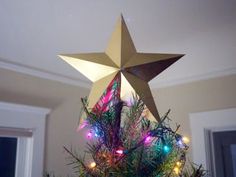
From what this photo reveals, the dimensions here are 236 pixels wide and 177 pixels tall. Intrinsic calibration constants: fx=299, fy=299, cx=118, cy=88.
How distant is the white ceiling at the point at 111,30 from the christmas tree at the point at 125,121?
41 centimetres

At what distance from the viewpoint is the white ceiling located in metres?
1.15

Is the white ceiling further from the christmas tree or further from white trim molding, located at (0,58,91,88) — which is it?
the christmas tree

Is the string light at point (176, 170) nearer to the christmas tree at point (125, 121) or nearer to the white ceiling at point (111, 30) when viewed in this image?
the christmas tree at point (125, 121)

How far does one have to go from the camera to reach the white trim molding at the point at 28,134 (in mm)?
1643

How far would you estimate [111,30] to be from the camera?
1.36 m

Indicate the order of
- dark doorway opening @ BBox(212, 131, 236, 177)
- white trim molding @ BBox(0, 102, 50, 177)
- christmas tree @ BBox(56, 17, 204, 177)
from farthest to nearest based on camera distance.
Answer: dark doorway opening @ BBox(212, 131, 236, 177) → white trim molding @ BBox(0, 102, 50, 177) → christmas tree @ BBox(56, 17, 204, 177)

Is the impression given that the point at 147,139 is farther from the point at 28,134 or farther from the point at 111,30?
the point at 28,134

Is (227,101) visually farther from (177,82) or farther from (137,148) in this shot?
(137,148)

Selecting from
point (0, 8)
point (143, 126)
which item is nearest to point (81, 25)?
point (0, 8)

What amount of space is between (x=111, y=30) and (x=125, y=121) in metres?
0.70

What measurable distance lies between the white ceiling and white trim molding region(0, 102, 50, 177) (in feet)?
0.77

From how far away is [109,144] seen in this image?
0.72 metres

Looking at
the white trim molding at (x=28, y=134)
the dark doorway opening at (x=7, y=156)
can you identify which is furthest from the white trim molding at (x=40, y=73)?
the dark doorway opening at (x=7, y=156)

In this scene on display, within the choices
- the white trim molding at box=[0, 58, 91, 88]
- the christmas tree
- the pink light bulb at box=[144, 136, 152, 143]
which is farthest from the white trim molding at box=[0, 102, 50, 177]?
the pink light bulb at box=[144, 136, 152, 143]
